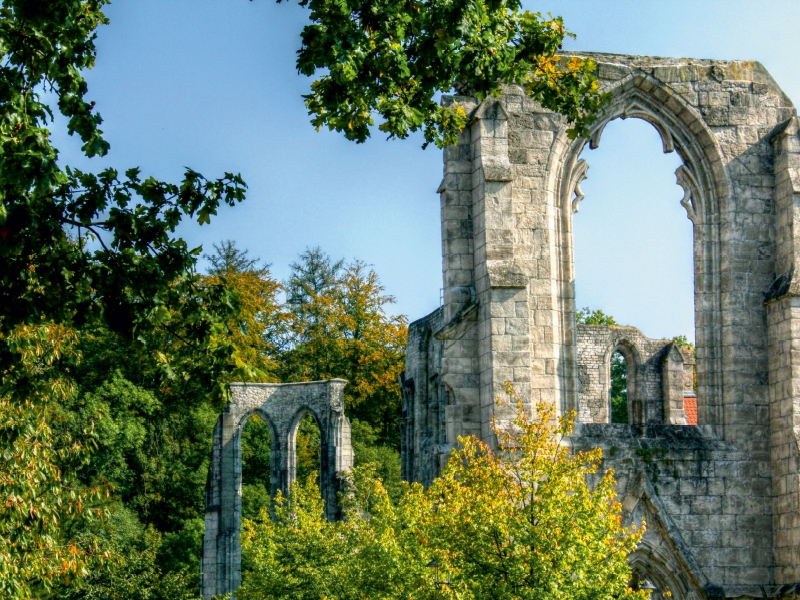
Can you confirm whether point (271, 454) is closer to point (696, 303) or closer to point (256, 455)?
point (256, 455)

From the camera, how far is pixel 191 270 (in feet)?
33.4

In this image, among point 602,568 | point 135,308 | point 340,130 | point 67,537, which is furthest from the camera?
point 67,537

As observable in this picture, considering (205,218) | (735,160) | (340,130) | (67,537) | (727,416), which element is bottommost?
(67,537)

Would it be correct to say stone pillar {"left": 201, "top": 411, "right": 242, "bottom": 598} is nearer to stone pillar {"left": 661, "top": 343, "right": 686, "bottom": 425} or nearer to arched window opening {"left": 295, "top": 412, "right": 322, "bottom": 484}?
arched window opening {"left": 295, "top": 412, "right": 322, "bottom": 484}

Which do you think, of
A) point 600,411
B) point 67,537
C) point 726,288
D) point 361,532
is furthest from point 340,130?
point 67,537

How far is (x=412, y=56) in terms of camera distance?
10.6 metres

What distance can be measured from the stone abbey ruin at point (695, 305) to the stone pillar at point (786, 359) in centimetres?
2

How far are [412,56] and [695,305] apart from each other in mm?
9334

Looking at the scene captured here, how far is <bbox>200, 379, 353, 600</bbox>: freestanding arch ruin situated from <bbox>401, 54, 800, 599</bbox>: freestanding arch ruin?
17.4 meters

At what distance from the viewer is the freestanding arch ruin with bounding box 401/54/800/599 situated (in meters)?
17.9

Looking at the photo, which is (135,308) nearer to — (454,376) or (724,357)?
(454,376)

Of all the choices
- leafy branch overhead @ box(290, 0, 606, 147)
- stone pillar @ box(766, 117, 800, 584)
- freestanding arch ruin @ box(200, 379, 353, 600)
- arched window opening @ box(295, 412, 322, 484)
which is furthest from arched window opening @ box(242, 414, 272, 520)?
leafy branch overhead @ box(290, 0, 606, 147)

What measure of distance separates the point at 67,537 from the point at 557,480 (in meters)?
21.6

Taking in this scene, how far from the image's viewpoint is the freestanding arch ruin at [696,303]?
17875mm
